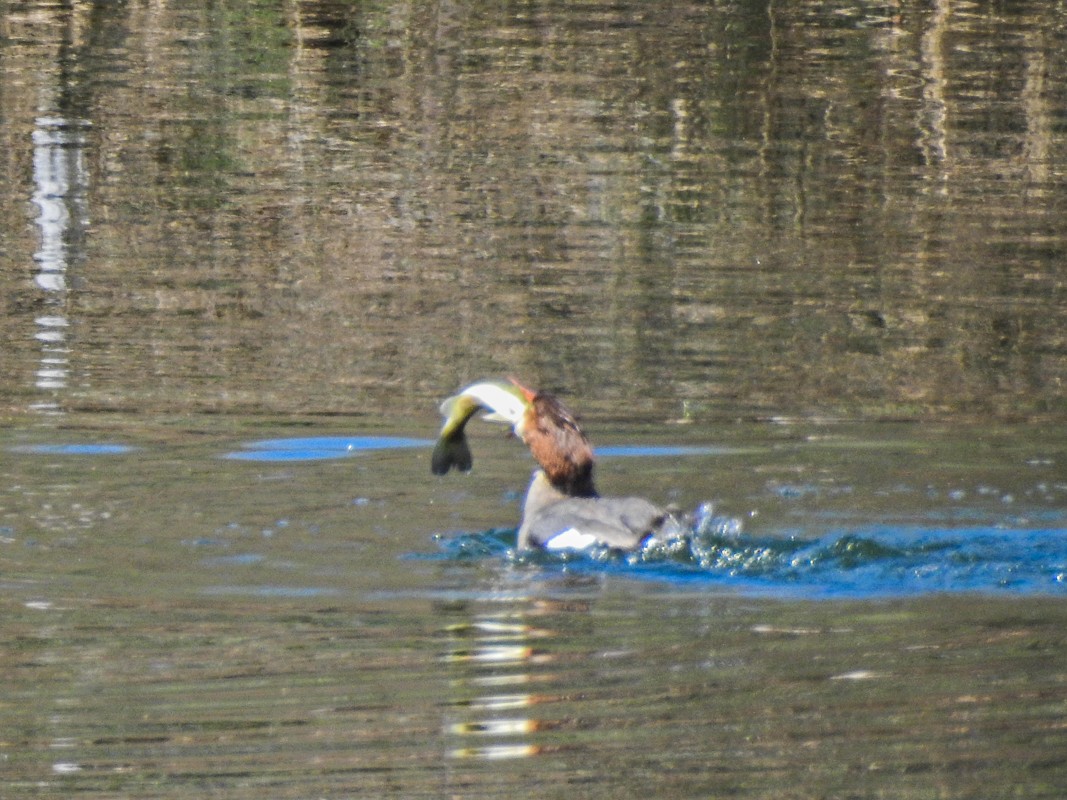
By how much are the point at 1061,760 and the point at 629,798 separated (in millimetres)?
1260

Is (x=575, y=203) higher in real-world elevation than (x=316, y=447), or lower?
higher

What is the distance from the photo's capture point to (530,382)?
1240cm

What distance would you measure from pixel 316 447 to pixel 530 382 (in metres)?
2.07

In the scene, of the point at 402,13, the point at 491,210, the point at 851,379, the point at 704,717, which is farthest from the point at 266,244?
the point at 704,717

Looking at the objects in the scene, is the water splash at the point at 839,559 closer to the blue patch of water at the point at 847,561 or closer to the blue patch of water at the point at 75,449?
the blue patch of water at the point at 847,561

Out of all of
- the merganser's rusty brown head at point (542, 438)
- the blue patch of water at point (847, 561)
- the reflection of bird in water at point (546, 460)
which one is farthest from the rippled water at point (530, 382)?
A: the merganser's rusty brown head at point (542, 438)

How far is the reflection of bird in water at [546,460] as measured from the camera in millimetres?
8734

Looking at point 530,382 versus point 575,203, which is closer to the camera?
point 530,382

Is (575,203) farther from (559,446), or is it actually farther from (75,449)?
(559,446)

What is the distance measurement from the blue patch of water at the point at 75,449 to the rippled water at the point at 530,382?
3 cm

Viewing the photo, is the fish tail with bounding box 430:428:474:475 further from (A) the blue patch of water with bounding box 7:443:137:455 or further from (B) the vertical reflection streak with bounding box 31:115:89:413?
(B) the vertical reflection streak with bounding box 31:115:89:413

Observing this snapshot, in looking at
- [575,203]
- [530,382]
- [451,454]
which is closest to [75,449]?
[451,454]

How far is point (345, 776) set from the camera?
5793 millimetres

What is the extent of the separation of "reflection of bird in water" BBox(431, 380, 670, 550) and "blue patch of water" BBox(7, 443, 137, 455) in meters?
1.95
